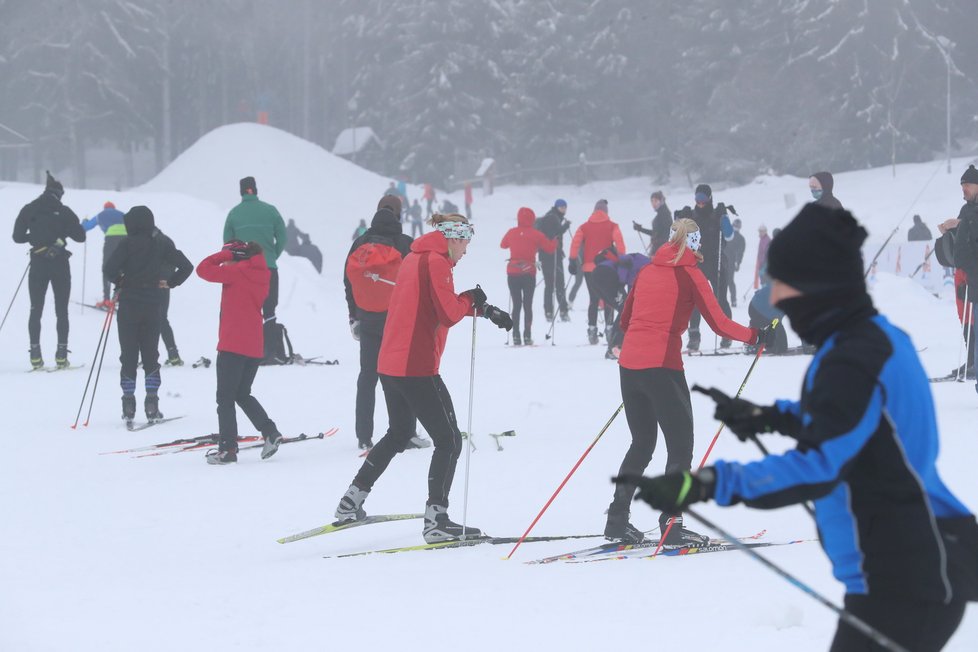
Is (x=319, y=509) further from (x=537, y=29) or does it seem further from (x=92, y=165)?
(x=92, y=165)

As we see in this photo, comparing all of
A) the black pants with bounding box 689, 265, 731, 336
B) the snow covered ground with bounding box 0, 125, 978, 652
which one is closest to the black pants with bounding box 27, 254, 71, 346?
the snow covered ground with bounding box 0, 125, 978, 652

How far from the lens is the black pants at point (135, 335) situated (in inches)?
392

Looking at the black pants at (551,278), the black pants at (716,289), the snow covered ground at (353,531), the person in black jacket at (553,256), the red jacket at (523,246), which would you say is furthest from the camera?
the black pants at (551,278)

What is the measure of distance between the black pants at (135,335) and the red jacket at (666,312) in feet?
17.2

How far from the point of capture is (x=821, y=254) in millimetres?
2586

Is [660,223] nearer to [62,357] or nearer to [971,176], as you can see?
[971,176]

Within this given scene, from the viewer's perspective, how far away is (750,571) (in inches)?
214

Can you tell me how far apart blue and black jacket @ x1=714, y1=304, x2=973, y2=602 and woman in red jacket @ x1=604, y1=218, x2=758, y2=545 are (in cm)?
338

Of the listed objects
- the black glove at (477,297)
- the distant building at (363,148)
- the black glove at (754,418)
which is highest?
the distant building at (363,148)

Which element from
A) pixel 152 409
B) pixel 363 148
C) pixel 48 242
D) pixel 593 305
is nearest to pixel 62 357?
pixel 48 242

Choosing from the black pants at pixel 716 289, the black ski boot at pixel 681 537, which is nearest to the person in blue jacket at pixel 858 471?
the black ski boot at pixel 681 537

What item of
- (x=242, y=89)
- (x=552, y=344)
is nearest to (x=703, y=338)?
(x=552, y=344)

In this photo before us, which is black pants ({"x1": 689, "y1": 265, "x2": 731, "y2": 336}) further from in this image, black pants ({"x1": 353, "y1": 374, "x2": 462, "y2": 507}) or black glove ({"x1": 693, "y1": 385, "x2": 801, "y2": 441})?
black glove ({"x1": 693, "y1": 385, "x2": 801, "y2": 441})

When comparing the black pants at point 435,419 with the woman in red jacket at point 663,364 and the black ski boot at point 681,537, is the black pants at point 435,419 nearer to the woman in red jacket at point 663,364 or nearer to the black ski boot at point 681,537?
the woman in red jacket at point 663,364
